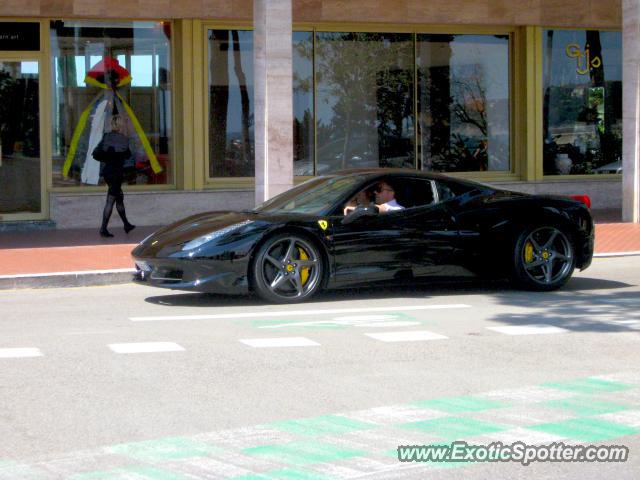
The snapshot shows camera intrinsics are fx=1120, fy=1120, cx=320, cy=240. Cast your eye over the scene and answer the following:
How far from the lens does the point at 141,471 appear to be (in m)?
5.39

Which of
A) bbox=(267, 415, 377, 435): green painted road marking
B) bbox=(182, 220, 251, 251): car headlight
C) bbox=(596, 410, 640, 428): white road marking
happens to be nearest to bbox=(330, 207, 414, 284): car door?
bbox=(182, 220, 251, 251): car headlight

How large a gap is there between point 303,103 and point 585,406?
1459cm

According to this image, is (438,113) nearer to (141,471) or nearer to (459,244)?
(459,244)

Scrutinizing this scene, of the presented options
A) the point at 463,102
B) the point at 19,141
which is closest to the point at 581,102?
the point at 463,102

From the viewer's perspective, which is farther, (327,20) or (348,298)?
(327,20)

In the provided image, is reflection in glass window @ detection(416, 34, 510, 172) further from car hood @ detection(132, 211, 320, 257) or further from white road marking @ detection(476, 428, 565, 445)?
white road marking @ detection(476, 428, 565, 445)

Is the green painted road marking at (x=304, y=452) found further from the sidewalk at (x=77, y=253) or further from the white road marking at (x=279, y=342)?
the sidewalk at (x=77, y=253)

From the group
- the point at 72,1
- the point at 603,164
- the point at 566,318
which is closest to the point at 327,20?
the point at 72,1

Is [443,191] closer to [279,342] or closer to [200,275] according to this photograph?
[200,275]

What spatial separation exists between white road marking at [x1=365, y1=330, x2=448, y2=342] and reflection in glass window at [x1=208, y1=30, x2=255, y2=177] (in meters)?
11.3

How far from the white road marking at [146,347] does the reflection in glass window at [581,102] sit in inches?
581

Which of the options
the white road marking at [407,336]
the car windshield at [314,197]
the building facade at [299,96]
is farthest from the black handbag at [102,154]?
the white road marking at [407,336]

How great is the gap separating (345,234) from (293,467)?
5784 mm

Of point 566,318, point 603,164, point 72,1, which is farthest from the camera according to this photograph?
point 603,164
